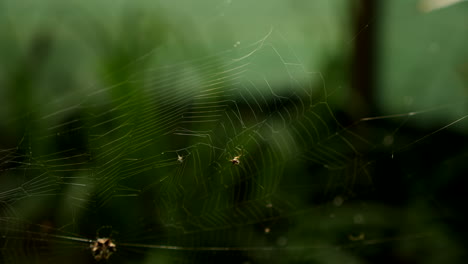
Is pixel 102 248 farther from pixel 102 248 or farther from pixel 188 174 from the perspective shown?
pixel 188 174

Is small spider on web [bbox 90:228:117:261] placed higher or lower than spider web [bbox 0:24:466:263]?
lower

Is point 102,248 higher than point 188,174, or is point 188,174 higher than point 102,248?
point 188,174

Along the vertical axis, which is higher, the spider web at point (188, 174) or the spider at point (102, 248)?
the spider web at point (188, 174)

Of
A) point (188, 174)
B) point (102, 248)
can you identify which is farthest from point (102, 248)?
point (188, 174)

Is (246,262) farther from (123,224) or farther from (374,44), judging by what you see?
(374,44)
